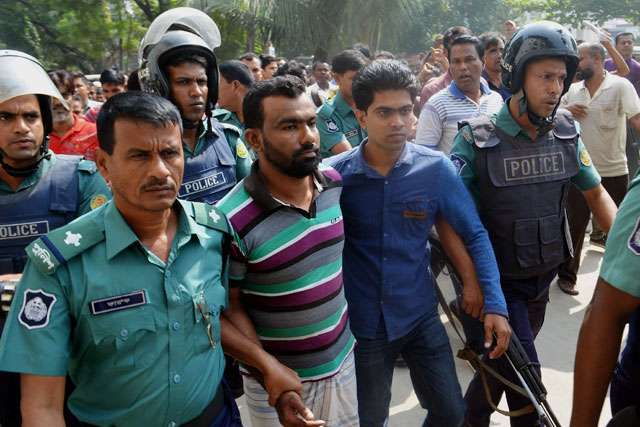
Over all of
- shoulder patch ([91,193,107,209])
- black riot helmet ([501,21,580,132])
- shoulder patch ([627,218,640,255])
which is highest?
black riot helmet ([501,21,580,132])

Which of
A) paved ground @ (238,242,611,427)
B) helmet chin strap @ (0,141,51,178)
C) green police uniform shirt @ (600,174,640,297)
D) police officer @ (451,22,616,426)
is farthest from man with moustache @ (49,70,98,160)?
green police uniform shirt @ (600,174,640,297)

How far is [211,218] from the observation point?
176 cm

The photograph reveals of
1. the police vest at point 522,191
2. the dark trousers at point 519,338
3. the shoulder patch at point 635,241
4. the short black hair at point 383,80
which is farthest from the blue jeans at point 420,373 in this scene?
the shoulder patch at point 635,241

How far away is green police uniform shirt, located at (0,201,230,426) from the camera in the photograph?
1.38m

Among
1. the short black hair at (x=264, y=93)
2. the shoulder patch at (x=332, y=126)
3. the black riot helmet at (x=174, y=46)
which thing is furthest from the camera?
the shoulder patch at (x=332, y=126)

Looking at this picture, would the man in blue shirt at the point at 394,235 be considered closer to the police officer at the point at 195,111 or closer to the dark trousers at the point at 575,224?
the police officer at the point at 195,111

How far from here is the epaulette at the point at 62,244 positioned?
139cm

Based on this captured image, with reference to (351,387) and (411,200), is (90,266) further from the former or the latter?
(411,200)

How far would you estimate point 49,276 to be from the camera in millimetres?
1396

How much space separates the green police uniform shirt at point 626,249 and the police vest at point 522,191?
4.06 feet

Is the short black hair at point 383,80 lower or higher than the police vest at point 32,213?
higher

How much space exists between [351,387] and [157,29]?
7.59 ft

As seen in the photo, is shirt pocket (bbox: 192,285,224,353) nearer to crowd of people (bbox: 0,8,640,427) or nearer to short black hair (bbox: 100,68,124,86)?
crowd of people (bbox: 0,8,640,427)

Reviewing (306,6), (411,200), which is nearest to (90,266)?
(411,200)
